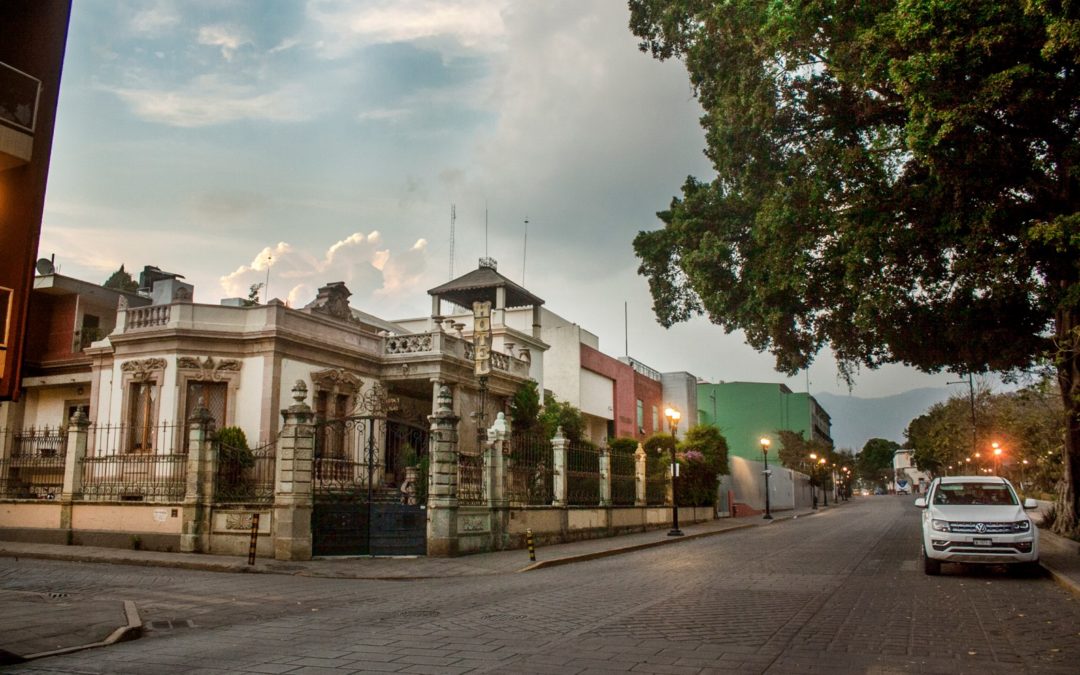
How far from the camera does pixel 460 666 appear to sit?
22.2 feet

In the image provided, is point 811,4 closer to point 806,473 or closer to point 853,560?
point 853,560

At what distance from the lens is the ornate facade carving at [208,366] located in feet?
84.2

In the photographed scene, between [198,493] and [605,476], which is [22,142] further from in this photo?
[605,476]

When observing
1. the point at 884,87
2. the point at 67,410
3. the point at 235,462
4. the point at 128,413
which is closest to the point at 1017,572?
the point at 884,87

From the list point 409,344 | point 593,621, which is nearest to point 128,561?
point 593,621

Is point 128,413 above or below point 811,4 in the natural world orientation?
below

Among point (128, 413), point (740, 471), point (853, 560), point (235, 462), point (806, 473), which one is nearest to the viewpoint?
point (853, 560)

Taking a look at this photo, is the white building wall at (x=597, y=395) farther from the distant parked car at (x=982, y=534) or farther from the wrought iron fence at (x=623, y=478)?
the distant parked car at (x=982, y=534)

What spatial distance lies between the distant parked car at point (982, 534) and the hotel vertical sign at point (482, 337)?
62.7ft

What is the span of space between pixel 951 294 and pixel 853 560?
6.55m

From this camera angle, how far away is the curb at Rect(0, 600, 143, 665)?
7.25 meters

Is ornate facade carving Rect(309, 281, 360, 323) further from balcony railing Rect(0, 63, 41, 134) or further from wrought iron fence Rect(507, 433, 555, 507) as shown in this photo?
balcony railing Rect(0, 63, 41, 134)

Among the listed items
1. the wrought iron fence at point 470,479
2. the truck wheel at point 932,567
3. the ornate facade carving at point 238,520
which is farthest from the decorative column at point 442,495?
the truck wheel at point 932,567

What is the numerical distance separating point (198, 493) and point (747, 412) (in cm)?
7011
